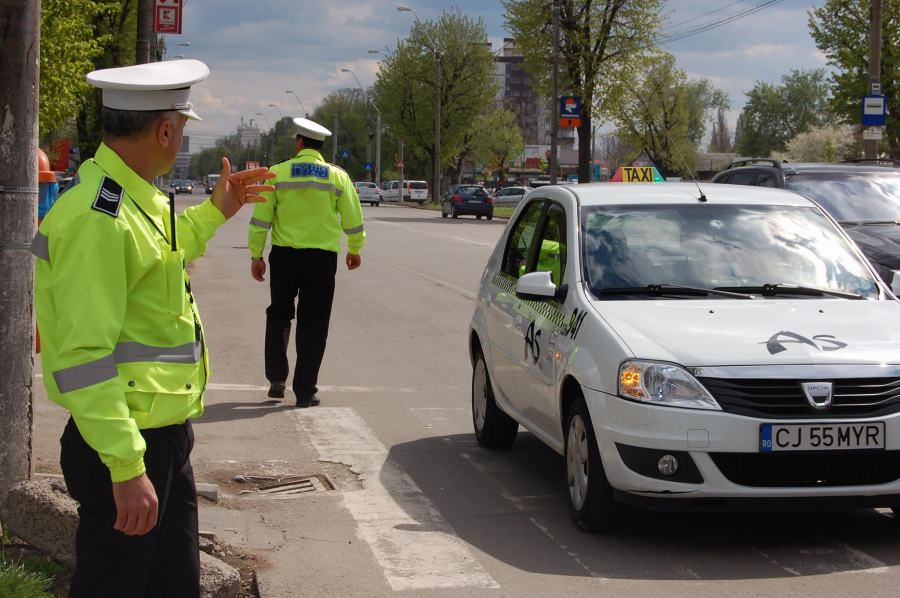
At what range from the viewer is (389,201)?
83312mm

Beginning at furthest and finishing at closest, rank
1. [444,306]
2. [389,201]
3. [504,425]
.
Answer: [389,201] → [444,306] → [504,425]

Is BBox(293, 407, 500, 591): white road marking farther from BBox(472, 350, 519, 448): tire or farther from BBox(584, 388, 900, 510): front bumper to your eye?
BBox(584, 388, 900, 510): front bumper

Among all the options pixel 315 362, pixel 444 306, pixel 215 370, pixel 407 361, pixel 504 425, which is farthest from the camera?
pixel 444 306

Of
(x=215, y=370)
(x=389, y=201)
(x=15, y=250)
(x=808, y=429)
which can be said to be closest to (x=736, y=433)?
(x=808, y=429)

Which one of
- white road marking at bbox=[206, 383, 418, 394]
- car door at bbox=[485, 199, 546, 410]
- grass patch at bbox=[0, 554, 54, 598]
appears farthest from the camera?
white road marking at bbox=[206, 383, 418, 394]

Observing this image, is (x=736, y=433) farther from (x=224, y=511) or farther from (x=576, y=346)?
(x=224, y=511)

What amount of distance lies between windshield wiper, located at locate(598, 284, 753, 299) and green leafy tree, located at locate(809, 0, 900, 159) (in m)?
31.4

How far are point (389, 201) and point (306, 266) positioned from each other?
75.6 m

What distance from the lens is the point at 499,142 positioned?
105 m

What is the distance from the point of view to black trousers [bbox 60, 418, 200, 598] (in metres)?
2.93

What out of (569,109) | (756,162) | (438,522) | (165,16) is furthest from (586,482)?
(569,109)

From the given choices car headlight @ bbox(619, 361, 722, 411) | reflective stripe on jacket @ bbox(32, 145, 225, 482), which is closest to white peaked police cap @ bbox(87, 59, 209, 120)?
reflective stripe on jacket @ bbox(32, 145, 225, 482)

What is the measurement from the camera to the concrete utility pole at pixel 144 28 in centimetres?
1619

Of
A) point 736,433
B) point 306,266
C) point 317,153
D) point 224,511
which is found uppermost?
point 317,153
